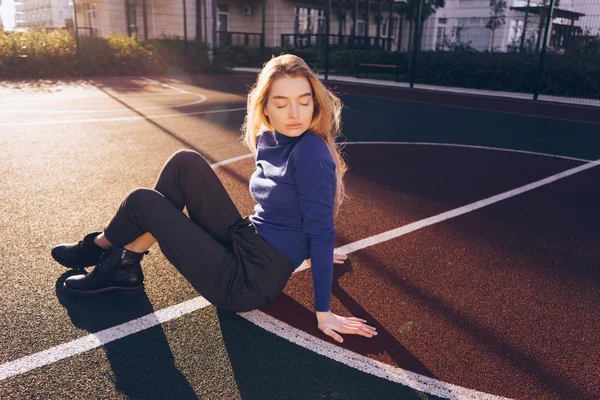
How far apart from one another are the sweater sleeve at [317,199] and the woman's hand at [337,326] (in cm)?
15

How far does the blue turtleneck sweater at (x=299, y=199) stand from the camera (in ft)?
8.26

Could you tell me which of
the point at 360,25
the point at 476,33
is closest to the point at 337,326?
the point at 476,33

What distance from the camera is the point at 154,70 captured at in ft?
68.3

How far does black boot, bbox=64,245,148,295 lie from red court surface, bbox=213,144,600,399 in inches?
33.0

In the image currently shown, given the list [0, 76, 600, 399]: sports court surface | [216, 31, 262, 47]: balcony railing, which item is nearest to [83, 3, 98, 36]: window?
[216, 31, 262, 47]: balcony railing

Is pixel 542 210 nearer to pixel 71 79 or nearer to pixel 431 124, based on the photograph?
pixel 431 124

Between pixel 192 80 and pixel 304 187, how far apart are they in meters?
17.2

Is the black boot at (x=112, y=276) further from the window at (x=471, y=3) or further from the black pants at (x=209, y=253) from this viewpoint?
the window at (x=471, y=3)

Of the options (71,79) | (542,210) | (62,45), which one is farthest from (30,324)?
(62,45)

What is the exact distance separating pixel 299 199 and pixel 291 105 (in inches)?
18.9

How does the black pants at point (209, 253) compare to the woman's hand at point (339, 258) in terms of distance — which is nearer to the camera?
the black pants at point (209, 253)

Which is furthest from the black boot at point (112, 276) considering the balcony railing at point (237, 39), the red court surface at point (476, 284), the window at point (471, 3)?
the window at point (471, 3)

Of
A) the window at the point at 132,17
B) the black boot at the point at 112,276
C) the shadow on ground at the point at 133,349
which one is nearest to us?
the shadow on ground at the point at 133,349

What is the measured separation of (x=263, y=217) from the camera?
2.86 metres
